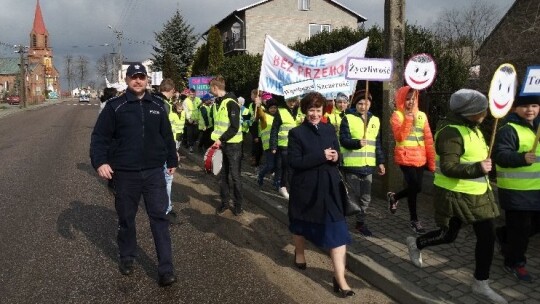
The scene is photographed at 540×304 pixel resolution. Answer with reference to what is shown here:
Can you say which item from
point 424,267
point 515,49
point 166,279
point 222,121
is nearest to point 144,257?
point 166,279

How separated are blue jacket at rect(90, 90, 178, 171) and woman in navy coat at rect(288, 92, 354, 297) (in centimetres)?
132

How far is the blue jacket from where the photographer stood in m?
4.06

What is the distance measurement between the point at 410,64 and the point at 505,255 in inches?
89.8

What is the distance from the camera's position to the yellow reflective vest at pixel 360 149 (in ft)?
17.2

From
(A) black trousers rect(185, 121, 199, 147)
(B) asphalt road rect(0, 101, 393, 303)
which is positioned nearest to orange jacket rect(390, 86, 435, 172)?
(B) asphalt road rect(0, 101, 393, 303)

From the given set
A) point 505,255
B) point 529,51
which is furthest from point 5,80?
point 505,255

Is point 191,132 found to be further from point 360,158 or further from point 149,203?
point 149,203

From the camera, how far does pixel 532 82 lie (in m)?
3.53

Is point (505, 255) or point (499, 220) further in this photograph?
point (499, 220)

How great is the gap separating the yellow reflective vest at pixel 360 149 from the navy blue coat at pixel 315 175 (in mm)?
1376

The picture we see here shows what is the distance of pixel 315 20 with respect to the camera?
4291 cm

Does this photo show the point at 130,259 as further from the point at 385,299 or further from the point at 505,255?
the point at 505,255

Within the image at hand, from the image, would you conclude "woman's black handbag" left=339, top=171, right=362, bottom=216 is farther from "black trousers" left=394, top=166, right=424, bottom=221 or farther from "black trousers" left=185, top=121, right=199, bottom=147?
"black trousers" left=185, top=121, right=199, bottom=147

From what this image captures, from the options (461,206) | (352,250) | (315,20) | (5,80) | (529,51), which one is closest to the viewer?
(461,206)
